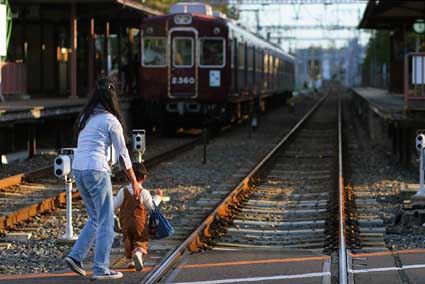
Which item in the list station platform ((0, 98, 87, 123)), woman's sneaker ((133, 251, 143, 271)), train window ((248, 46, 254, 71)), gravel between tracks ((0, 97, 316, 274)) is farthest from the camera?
train window ((248, 46, 254, 71))

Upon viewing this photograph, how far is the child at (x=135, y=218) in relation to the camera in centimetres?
737

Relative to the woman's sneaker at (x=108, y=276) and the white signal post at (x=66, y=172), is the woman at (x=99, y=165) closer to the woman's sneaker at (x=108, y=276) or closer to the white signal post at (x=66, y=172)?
Result: the woman's sneaker at (x=108, y=276)

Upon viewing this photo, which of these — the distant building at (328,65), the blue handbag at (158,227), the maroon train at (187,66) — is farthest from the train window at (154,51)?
the distant building at (328,65)

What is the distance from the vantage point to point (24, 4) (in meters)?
24.9

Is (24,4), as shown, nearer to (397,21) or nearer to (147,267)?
(397,21)

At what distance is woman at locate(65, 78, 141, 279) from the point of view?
275 inches

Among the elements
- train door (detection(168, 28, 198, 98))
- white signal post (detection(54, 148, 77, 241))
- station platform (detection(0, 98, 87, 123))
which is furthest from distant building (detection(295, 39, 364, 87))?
white signal post (detection(54, 148, 77, 241))

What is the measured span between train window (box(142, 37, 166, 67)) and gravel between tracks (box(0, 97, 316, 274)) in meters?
2.72

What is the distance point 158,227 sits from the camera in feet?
24.6

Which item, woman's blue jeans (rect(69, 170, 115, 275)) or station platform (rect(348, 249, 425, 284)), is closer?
woman's blue jeans (rect(69, 170, 115, 275))

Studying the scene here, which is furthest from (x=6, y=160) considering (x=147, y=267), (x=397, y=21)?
(x=397, y=21)

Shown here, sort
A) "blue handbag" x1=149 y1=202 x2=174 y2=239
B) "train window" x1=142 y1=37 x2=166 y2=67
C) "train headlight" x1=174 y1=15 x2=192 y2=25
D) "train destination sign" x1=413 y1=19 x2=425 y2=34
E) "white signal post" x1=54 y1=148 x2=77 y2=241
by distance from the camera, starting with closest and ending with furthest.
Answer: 1. "blue handbag" x1=149 y1=202 x2=174 y2=239
2. "white signal post" x1=54 y1=148 x2=77 y2=241
3. "train headlight" x1=174 y1=15 x2=192 y2=25
4. "train window" x1=142 y1=37 x2=166 y2=67
5. "train destination sign" x1=413 y1=19 x2=425 y2=34

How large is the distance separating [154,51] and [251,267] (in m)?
17.7

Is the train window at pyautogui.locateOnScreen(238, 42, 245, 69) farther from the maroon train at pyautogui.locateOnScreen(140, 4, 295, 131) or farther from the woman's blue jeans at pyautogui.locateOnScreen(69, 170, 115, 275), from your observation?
the woman's blue jeans at pyautogui.locateOnScreen(69, 170, 115, 275)
